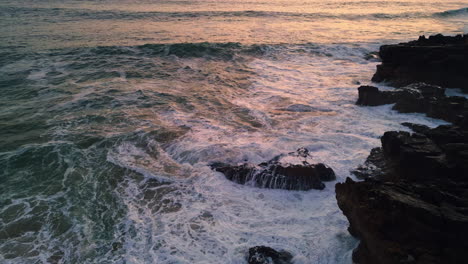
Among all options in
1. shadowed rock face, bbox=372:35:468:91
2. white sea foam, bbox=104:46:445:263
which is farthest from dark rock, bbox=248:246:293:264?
shadowed rock face, bbox=372:35:468:91

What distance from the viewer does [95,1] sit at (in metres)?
43.6

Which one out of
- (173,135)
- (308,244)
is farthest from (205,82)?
(308,244)

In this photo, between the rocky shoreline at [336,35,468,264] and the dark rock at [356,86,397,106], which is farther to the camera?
the dark rock at [356,86,397,106]

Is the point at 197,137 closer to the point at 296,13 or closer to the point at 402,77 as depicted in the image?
the point at 402,77

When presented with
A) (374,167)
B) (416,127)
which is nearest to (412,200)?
(374,167)

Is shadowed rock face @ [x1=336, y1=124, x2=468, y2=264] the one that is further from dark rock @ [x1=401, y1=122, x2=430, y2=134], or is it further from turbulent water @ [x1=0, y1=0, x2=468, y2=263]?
dark rock @ [x1=401, y1=122, x2=430, y2=134]

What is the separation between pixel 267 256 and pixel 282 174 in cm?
262

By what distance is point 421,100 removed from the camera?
39.1ft

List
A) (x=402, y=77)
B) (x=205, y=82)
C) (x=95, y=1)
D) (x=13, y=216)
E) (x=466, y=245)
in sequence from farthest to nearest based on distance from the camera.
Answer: (x=95, y=1), (x=205, y=82), (x=402, y=77), (x=13, y=216), (x=466, y=245)

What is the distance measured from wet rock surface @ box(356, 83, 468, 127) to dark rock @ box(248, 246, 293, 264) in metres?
7.74

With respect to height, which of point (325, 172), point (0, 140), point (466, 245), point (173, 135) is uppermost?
point (466, 245)

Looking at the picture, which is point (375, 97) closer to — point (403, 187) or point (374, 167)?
point (374, 167)

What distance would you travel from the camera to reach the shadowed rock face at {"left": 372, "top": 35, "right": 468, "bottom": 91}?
13289mm

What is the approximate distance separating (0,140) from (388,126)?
13.1 meters
